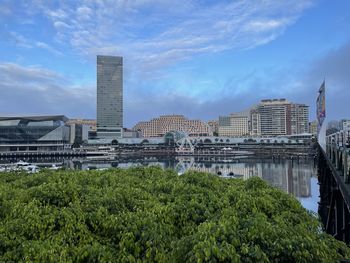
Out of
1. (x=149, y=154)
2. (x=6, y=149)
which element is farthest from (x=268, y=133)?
(x=6, y=149)

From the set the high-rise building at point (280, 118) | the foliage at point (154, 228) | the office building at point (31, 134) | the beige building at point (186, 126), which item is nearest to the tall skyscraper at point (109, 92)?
the beige building at point (186, 126)

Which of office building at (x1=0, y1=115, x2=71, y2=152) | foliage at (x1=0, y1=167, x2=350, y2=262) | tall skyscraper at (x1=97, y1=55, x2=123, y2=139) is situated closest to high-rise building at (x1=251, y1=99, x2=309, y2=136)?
tall skyscraper at (x1=97, y1=55, x2=123, y2=139)

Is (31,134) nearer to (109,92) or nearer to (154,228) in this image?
(109,92)

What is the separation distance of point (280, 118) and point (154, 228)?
17482cm

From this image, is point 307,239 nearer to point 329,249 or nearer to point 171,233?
point 329,249

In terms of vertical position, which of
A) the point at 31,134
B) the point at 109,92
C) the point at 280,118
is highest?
the point at 109,92

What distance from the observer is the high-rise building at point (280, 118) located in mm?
172875

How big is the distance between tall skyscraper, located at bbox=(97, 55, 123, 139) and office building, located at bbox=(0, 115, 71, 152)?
57.8m

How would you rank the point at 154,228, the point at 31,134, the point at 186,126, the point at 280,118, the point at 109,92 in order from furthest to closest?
the point at 186,126 → the point at 109,92 → the point at 280,118 → the point at 31,134 → the point at 154,228

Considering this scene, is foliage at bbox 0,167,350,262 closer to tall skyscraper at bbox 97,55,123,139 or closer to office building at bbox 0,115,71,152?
office building at bbox 0,115,71,152

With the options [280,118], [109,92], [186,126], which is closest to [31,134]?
[109,92]

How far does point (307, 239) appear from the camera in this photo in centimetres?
552

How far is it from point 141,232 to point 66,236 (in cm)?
144

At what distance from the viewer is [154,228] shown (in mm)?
6551
